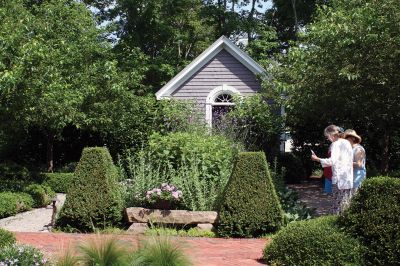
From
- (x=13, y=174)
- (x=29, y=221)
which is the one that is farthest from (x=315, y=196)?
(x=13, y=174)

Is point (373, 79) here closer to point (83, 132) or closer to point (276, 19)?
point (83, 132)

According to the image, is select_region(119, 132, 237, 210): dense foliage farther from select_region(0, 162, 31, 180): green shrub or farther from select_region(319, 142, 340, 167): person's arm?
select_region(0, 162, 31, 180): green shrub

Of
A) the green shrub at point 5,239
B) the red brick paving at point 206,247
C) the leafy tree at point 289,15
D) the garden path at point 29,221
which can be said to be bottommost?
the garden path at point 29,221

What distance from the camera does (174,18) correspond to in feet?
93.9

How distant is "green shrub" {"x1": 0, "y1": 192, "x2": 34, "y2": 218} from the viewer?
11.4 m

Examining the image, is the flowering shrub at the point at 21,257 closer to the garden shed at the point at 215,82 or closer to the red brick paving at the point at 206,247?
the red brick paving at the point at 206,247

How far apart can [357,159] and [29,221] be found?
672 centimetres

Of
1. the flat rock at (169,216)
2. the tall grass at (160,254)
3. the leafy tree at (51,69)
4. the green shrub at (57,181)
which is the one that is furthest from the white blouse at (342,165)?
the green shrub at (57,181)

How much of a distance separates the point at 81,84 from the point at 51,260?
441 inches

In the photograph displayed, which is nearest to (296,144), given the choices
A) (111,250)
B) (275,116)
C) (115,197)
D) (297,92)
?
(275,116)

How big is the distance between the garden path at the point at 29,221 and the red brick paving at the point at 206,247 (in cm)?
139

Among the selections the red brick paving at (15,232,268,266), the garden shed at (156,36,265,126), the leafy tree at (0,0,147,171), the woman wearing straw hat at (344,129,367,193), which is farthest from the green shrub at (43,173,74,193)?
the woman wearing straw hat at (344,129,367,193)

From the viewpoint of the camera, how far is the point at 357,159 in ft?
29.0

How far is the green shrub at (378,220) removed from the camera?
5699 millimetres
